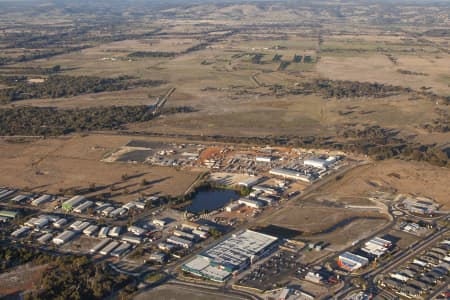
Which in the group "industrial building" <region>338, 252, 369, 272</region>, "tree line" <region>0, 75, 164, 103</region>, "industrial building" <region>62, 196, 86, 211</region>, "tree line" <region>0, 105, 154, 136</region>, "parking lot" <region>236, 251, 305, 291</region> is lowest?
"parking lot" <region>236, 251, 305, 291</region>

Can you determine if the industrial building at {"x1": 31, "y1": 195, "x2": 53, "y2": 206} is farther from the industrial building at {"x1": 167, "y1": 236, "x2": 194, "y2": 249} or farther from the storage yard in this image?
the industrial building at {"x1": 167, "y1": 236, "x2": 194, "y2": 249}

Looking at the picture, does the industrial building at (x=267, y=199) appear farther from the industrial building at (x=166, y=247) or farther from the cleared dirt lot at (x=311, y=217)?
the industrial building at (x=166, y=247)

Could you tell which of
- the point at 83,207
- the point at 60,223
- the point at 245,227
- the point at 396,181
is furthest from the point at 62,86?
the point at 396,181

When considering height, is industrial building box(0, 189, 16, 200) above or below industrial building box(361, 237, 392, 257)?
above

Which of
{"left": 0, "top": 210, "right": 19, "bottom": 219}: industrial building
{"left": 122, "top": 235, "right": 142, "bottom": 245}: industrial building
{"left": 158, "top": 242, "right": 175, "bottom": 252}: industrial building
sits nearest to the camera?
{"left": 158, "top": 242, "right": 175, "bottom": 252}: industrial building

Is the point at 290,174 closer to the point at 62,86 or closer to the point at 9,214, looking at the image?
the point at 9,214

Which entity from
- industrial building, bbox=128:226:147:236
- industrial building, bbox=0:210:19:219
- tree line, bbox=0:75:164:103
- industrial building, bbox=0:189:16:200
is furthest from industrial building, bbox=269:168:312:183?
tree line, bbox=0:75:164:103
